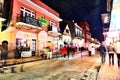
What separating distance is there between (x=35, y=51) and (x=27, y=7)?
15.6 feet

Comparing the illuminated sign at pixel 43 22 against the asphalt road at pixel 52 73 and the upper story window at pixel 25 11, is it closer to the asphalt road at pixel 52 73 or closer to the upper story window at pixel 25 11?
the upper story window at pixel 25 11

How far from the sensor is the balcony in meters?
14.6

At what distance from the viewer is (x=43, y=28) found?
63.9 feet

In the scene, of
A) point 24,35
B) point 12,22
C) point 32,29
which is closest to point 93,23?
point 32,29

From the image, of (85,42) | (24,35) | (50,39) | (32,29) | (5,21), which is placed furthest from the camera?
(85,42)

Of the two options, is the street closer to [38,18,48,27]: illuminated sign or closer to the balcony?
the balcony

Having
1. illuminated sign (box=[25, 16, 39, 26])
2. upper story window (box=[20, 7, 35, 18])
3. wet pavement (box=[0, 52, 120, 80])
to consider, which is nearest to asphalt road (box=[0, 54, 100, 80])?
wet pavement (box=[0, 52, 120, 80])

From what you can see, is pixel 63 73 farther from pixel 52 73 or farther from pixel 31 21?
pixel 31 21

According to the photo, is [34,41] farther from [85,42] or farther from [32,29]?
[85,42]

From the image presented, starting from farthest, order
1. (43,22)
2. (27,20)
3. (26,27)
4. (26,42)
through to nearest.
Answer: (43,22) → (26,27) → (26,42) → (27,20)

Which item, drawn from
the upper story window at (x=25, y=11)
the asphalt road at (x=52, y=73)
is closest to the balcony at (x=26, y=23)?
the upper story window at (x=25, y=11)

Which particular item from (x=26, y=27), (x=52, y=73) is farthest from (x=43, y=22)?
(x=52, y=73)

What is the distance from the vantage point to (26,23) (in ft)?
49.9

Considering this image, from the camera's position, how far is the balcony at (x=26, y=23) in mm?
14646
